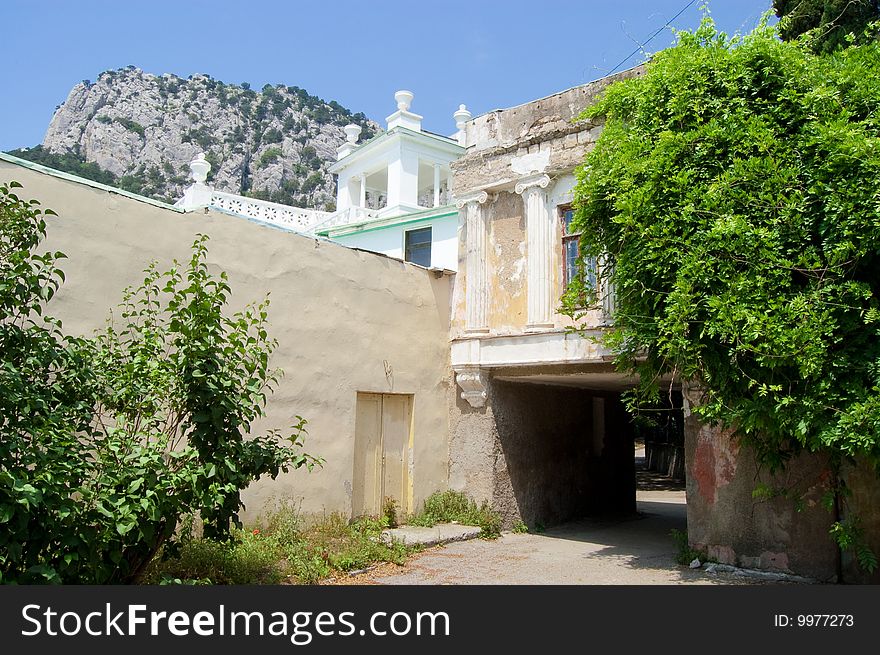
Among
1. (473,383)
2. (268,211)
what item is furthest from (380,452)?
(268,211)

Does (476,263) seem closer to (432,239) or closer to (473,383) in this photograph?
(473,383)

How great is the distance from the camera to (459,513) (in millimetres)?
10086

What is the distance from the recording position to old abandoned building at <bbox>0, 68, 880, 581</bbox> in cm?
704

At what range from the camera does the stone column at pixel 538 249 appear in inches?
376

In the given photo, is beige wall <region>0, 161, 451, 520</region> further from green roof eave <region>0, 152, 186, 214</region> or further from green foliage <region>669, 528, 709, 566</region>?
green foliage <region>669, 528, 709, 566</region>

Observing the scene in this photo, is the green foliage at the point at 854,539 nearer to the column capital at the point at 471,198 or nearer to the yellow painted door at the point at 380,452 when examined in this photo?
the yellow painted door at the point at 380,452

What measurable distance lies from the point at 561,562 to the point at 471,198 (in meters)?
5.66

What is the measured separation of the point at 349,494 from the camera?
8812 millimetres

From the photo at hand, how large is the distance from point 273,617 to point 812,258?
537 cm

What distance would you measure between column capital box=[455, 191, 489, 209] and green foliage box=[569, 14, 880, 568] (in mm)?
3239

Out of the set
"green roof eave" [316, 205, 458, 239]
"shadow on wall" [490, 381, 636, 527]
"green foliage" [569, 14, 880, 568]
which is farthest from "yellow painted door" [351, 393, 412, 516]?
"green roof eave" [316, 205, 458, 239]

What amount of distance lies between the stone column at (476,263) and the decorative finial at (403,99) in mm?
15271

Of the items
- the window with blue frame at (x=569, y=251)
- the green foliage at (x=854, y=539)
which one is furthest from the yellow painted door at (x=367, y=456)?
the green foliage at (x=854, y=539)

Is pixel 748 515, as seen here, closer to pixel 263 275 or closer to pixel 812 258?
pixel 812 258
